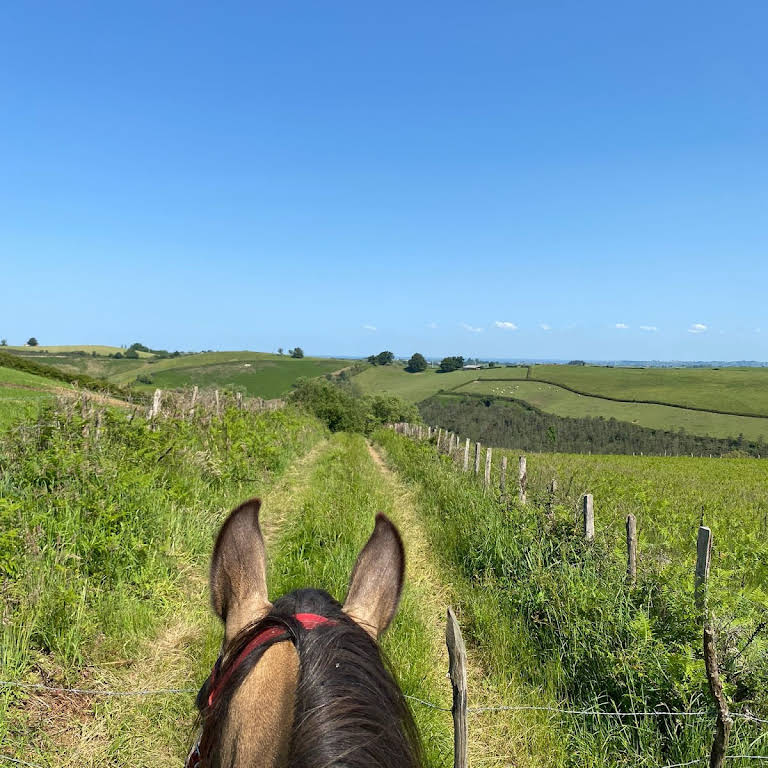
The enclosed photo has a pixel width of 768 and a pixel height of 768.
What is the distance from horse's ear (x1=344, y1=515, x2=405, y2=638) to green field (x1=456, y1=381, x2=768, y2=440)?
2858 inches

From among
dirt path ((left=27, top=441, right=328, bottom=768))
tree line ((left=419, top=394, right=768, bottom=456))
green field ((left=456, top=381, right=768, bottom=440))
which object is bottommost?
tree line ((left=419, top=394, right=768, bottom=456))

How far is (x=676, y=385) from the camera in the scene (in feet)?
305

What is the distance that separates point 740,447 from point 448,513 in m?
61.5

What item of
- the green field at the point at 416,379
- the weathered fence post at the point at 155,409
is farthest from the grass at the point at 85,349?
the weathered fence post at the point at 155,409

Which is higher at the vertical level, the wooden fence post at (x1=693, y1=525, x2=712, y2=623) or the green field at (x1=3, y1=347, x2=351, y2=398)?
the green field at (x1=3, y1=347, x2=351, y2=398)

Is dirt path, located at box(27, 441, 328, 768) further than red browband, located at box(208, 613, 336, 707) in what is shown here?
Yes

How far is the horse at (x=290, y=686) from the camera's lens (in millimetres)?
931

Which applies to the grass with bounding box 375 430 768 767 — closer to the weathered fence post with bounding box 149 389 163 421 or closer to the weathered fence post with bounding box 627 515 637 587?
the weathered fence post with bounding box 627 515 637 587

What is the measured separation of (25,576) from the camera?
370 cm

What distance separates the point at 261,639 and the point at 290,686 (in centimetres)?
15

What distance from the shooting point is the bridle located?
1105mm

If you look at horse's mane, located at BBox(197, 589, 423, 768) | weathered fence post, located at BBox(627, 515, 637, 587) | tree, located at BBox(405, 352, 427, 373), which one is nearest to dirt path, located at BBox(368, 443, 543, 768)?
weathered fence post, located at BBox(627, 515, 637, 587)

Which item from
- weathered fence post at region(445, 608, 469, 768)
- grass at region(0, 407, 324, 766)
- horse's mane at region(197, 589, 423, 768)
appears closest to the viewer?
horse's mane at region(197, 589, 423, 768)

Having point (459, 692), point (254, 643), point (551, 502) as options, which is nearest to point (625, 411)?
point (551, 502)
